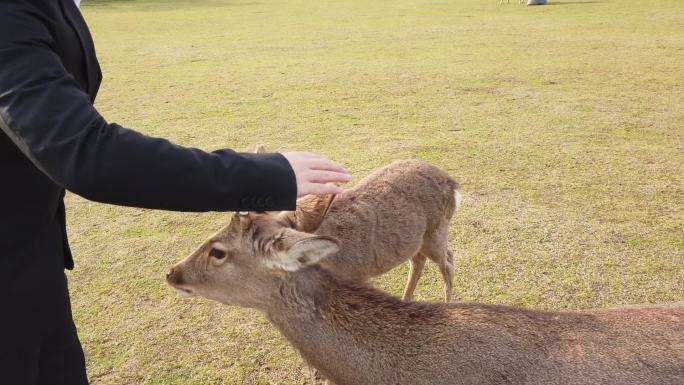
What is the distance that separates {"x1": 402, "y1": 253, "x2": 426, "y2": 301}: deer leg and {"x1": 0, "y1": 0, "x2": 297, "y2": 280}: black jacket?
3.32 m

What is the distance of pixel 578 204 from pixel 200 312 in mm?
4023

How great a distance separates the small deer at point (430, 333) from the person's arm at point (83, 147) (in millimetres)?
1112

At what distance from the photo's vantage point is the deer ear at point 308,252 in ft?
8.28

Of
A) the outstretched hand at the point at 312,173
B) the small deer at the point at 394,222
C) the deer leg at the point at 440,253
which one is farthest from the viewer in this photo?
the deer leg at the point at 440,253

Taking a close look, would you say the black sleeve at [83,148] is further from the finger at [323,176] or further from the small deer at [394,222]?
the small deer at [394,222]

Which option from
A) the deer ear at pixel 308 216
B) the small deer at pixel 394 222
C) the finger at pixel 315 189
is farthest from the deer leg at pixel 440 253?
the finger at pixel 315 189

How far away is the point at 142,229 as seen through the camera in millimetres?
6000

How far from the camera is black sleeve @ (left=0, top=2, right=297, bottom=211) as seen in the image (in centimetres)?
131

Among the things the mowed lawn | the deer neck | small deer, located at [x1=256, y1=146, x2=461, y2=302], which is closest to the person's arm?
the deer neck

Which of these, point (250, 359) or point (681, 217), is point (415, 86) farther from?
point (250, 359)

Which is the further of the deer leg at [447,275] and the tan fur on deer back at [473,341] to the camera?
the deer leg at [447,275]

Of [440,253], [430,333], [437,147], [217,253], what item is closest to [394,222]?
[440,253]

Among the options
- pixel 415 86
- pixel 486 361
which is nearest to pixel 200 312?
pixel 486 361

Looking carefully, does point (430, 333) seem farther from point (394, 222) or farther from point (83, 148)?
point (83, 148)
